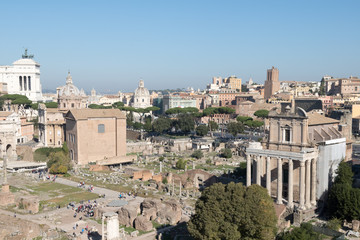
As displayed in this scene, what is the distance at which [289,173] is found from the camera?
2841 centimetres

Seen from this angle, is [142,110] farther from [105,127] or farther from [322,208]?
[322,208]

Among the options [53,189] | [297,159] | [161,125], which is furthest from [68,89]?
[297,159]

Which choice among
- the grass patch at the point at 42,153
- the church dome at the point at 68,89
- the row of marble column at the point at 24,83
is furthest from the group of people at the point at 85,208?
the row of marble column at the point at 24,83

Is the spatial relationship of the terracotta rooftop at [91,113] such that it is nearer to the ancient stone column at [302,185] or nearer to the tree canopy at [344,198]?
the ancient stone column at [302,185]

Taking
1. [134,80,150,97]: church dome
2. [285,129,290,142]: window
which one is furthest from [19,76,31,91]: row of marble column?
[285,129,290,142]: window

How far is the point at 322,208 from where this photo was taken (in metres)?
29.4

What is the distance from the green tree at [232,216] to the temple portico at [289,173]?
6.16 metres

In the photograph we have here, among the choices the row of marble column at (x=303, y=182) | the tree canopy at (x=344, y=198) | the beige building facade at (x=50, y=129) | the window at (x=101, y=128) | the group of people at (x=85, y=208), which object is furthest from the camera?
the beige building facade at (x=50, y=129)

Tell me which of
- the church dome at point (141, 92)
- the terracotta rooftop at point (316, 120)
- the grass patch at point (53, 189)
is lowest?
the grass patch at point (53, 189)

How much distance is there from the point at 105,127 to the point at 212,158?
15.2 meters

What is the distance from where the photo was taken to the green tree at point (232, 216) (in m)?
21.6

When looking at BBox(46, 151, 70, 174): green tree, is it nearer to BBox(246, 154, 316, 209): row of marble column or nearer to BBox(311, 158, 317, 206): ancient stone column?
BBox(246, 154, 316, 209): row of marble column

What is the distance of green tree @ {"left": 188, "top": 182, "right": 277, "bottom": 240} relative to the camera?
21609 millimetres

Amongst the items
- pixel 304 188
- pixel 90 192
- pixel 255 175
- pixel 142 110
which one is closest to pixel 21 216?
pixel 90 192
